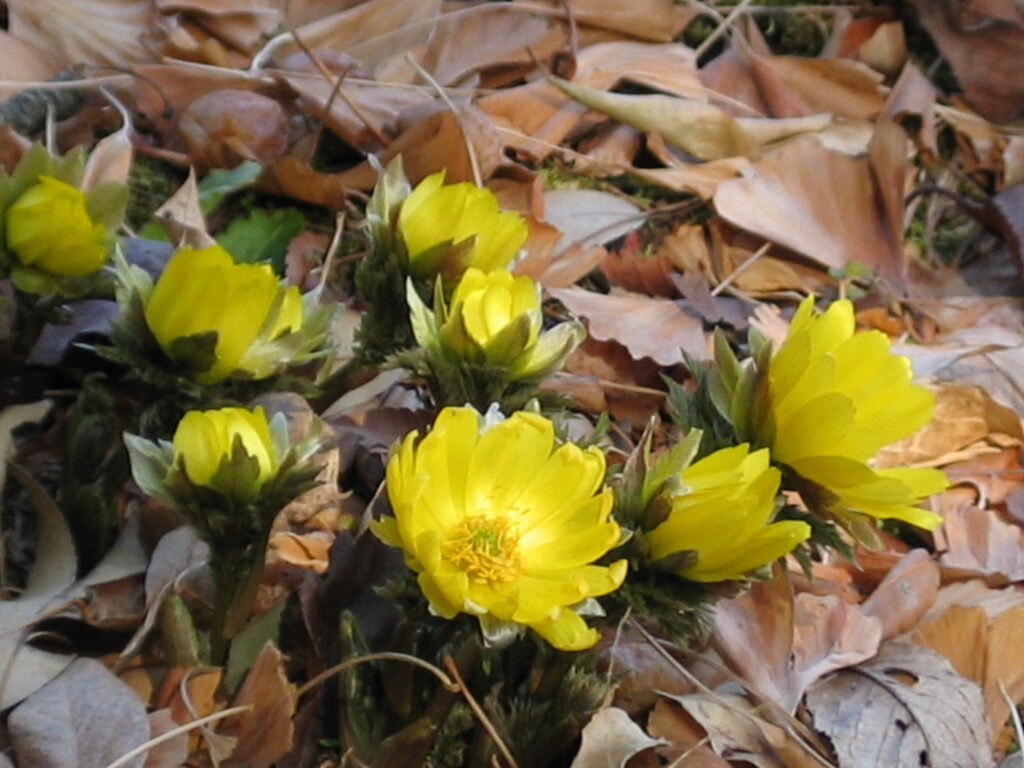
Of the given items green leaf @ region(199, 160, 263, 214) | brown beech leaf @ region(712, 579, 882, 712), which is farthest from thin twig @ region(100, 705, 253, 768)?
green leaf @ region(199, 160, 263, 214)

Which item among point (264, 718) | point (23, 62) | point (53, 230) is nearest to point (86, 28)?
point (23, 62)

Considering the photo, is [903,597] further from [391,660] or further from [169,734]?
[169,734]

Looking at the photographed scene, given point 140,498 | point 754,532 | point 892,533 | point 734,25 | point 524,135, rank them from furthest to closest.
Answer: point 734,25
point 524,135
point 892,533
point 140,498
point 754,532

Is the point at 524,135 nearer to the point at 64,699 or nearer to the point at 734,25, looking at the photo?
the point at 734,25

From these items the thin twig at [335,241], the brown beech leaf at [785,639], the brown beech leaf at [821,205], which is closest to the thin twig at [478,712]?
→ the brown beech leaf at [785,639]

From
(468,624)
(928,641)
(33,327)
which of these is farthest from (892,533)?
Result: (33,327)

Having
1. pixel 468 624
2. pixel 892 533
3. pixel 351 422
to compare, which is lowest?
pixel 892 533

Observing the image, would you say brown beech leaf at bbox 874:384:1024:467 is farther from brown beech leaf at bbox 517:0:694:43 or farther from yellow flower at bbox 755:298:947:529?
brown beech leaf at bbox 517:0:694:43
